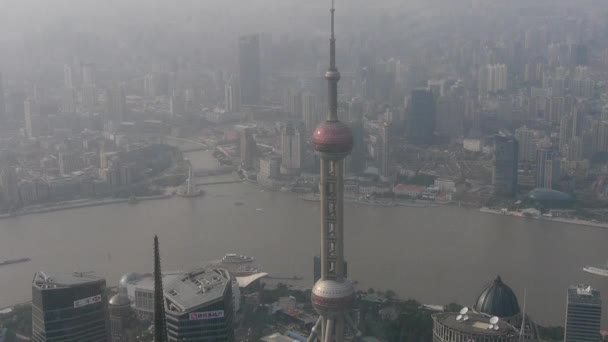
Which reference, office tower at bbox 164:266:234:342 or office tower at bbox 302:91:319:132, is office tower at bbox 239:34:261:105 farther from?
office tower at bbox 164:266:234:342

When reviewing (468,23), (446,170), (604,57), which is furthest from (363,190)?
(604,57)

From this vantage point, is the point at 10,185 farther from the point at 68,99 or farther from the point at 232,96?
the point at 232,96

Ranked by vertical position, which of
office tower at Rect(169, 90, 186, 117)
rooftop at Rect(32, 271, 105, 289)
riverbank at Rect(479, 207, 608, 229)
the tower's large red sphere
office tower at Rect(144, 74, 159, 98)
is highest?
the tower's large red sphere

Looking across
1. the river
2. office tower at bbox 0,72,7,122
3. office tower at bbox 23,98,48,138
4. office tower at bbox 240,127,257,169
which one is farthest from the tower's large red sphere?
office tower at bbox 0,72,7,122

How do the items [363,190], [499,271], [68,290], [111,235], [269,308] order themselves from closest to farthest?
[68,290] → [269,308] → [499,271] → [111,235] → [363,190]

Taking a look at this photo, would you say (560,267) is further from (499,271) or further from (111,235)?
(111,235)

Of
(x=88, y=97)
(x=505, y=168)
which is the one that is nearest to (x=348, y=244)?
(x=505, y=168)
